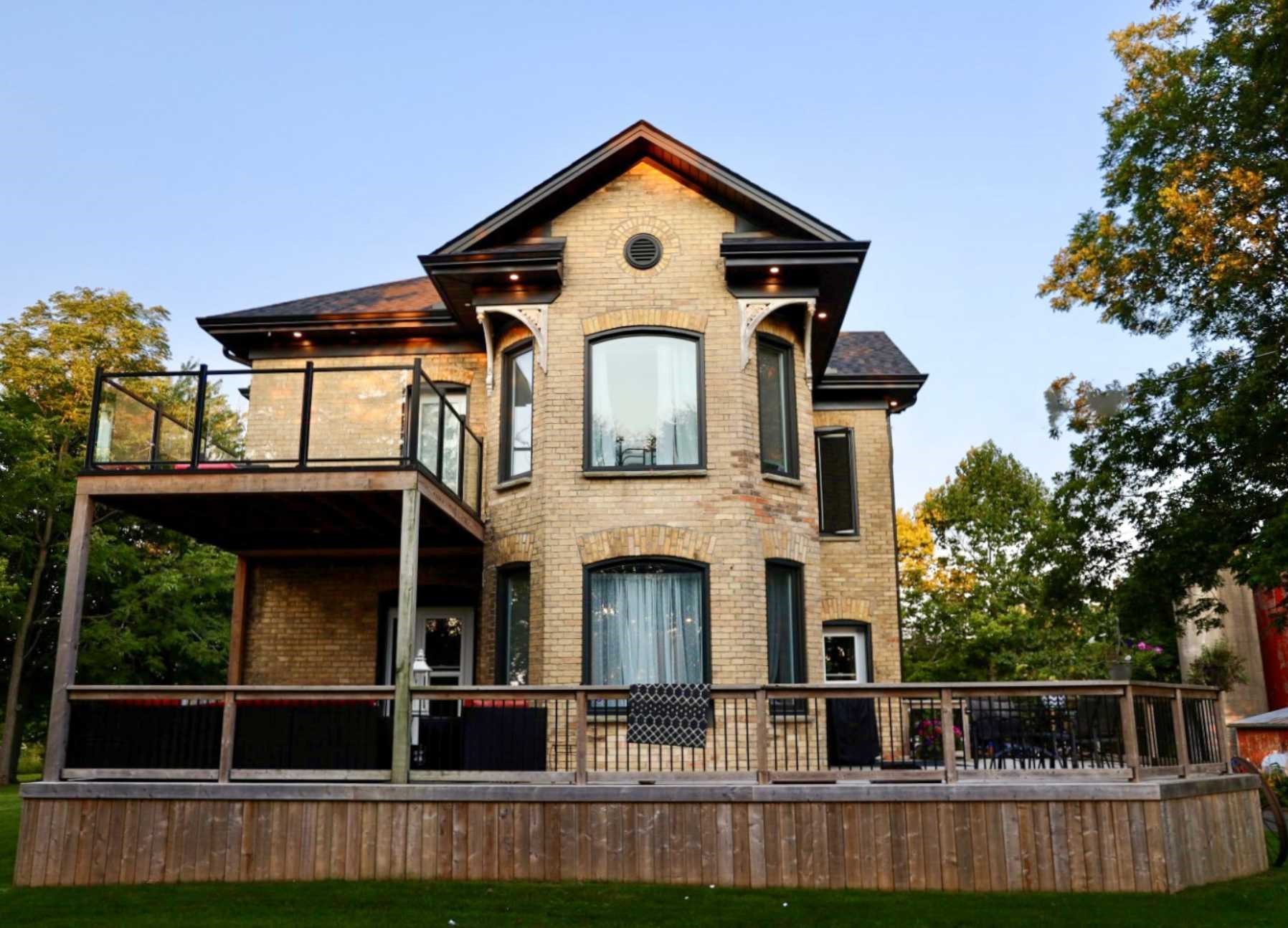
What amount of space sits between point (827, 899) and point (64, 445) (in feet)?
102

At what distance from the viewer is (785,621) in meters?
12.9

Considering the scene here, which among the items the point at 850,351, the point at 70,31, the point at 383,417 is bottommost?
the point at 383,417

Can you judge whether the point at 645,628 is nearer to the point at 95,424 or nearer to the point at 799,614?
the point at 799,614

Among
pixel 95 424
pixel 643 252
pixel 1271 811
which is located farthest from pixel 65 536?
pixel 1271 811

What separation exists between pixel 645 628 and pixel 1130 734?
5.15 m

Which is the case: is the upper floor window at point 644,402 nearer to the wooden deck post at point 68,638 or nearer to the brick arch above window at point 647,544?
the brick arch above window at point 647,544

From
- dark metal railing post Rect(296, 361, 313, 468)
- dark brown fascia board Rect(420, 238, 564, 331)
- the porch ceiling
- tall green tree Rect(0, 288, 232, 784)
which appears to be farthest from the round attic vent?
tall green tree Rect(0, 288, 232, 784)

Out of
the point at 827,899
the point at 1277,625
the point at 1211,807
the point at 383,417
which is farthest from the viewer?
the point at 1277,625

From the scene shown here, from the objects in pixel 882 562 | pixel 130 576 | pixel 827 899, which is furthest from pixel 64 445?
pixel 827 899

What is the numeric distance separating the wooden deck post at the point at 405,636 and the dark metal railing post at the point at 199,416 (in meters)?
2.41

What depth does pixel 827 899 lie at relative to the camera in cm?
882

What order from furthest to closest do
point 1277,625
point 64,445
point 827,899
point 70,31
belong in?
point 64,445
point 70,31
point 1277,625
point 827,899

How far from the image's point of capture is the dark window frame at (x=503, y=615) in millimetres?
12836

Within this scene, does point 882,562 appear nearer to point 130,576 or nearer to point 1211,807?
point 1211,807
